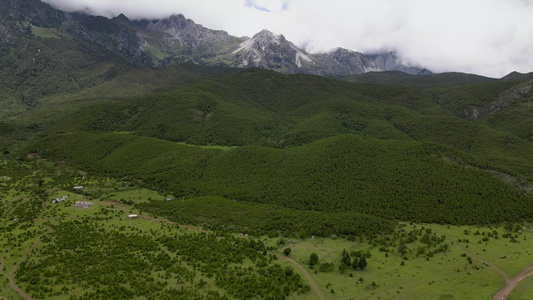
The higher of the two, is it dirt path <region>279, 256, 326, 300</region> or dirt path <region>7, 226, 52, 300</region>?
dirt path <region>279, 256, 326, 300</region>

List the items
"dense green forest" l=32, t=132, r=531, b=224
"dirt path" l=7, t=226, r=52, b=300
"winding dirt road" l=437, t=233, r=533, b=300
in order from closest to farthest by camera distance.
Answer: "dirt path" l=7, t=226, r=52, b=300 < "winding dirt road" l=437, t=233, r=533, b=300 < "dense green forest" l=32, t=132, r=531, b=224

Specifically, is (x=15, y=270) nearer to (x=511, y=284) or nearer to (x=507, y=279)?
(x=511, y=284)

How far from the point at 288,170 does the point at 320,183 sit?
64.2 feet

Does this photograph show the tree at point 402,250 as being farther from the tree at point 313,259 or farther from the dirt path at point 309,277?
the dirt path at point 309,277

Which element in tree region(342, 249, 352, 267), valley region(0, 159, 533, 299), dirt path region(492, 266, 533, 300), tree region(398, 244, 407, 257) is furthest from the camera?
tree region(398, 244, 407, 257)

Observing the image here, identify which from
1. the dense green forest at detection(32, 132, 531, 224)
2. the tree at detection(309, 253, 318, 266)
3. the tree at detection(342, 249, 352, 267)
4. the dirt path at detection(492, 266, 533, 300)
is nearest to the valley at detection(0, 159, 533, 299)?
the tree at detection(342, 249, 352, 267)

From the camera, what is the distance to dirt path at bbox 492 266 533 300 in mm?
77375

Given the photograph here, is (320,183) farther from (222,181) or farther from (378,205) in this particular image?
(222,181)

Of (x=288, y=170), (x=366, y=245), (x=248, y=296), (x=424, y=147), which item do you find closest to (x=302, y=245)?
(x=366, y=245)

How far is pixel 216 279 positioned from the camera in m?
80.9

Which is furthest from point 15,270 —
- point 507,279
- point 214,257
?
point 507,279

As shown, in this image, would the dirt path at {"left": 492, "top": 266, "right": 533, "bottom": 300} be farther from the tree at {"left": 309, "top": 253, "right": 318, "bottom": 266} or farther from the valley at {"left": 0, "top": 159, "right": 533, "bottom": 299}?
the tree at {"left": 309, "top": 253, "right": 318, "bottom": 266}

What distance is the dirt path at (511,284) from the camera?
254ft

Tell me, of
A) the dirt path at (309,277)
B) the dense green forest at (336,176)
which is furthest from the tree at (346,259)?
the dense green forest at (336,176)
